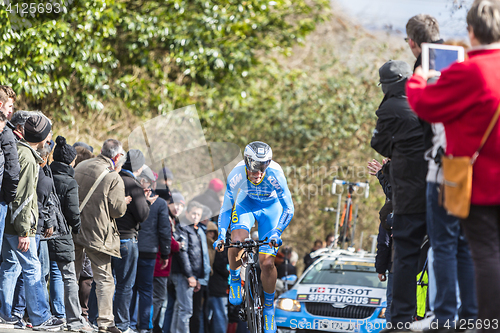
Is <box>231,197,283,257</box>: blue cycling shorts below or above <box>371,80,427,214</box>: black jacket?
below

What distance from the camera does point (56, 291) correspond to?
713 cm

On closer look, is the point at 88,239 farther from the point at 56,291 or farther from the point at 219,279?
the point at 219,279

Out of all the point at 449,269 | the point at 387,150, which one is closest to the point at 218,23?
the point at 387,150

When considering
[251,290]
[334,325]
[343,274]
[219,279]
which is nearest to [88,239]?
[251,290]

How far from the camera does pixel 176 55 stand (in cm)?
1535

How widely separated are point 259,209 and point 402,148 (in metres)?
3.59

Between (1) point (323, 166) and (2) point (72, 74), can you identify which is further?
(1) point (323, 166)

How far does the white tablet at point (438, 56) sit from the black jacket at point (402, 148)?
0.60 m

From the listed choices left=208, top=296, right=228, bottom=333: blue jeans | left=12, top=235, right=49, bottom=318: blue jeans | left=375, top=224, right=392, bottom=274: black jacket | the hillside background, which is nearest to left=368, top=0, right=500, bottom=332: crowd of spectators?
left=375, top=224, right=392, bottom=274: black jacket

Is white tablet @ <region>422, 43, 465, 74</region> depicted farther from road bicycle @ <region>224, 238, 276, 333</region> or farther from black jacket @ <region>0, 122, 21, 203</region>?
black jacket @ <region>0, 122, 21, 203</region>

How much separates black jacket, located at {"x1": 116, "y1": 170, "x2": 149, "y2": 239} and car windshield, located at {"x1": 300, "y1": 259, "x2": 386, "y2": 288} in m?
3.84

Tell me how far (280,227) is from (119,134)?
10.3 m

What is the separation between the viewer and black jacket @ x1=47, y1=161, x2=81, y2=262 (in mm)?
7164

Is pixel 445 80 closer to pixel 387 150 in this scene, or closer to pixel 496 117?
pixel 496 117
